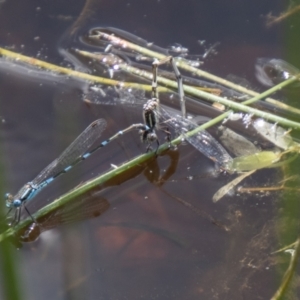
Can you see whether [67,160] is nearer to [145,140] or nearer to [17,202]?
[17,202]

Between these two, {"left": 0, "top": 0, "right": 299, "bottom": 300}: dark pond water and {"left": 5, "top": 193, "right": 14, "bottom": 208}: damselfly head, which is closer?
{"left": 0, "top": 0, "right": 299, "bottom": 300}: dark pond water

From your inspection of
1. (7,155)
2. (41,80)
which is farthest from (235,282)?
(41,80)

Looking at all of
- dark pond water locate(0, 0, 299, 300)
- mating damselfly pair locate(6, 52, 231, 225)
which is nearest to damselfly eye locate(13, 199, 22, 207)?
mating damselfly pair locate(6, 52, 231, 225)

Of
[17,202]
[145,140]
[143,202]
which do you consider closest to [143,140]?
[145,140]

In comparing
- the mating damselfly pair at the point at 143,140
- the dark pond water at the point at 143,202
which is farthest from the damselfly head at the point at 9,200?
the dark pond water at the point at 143,202

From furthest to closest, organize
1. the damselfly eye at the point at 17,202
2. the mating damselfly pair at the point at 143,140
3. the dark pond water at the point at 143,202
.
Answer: the mating damselfly pair at the point at 143,140 → the damselfly eye at the point at 17,202 → the dark pond water at the point at 143,202

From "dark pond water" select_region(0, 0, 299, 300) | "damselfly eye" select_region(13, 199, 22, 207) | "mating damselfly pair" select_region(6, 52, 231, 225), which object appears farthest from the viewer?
"mating damselfly pair" select_region(6, 52, 231, 225)

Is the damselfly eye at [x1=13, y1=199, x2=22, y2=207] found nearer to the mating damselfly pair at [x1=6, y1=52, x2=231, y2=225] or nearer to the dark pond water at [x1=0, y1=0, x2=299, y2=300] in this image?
the mating damselfly pair at [x1=6, y1=52, x2=231, y2=225]

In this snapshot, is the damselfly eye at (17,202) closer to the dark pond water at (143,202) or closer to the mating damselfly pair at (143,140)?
the mating damselfly pair at (143,140)

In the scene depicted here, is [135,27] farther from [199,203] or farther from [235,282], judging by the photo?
[235,282]
